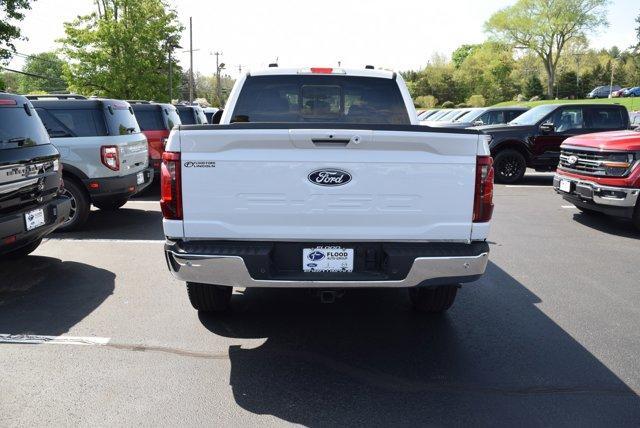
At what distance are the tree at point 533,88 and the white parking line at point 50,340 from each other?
83983mm

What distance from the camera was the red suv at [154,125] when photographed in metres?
11.4

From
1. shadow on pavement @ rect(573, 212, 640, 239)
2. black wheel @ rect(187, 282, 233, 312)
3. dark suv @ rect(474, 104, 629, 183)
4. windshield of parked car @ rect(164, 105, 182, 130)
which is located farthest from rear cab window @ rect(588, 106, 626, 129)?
black wheel @ rect(187, 282, 233, 312)

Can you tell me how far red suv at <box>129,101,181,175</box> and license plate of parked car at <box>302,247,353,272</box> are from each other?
28.2ft

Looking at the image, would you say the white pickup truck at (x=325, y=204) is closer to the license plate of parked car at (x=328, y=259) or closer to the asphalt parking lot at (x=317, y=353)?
the license plate of parked car at (x=328, y=259)

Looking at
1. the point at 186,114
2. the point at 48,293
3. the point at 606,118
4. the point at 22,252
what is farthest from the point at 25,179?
the point at 606,118

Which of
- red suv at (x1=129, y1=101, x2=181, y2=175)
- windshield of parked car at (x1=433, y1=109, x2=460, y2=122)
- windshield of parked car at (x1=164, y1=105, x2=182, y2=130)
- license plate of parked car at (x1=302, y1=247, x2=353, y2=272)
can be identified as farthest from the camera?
windshield of parked car at (x1=433, y1=109, x2=460, y2=122)

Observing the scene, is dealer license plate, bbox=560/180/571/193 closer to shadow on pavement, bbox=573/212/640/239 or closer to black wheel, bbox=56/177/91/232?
shadow on pavement, bbox=573/212/640/239

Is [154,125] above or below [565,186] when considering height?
above

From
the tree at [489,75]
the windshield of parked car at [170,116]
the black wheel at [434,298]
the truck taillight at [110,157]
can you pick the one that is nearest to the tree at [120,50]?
the windshield of parked car at [170,116]

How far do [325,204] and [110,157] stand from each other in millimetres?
5527

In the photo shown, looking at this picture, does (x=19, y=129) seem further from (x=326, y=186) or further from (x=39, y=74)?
(x=39, y=74)

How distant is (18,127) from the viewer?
5426mm

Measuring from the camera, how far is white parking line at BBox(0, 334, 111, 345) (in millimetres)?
4109

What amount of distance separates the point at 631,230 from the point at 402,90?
5345 millimetres
